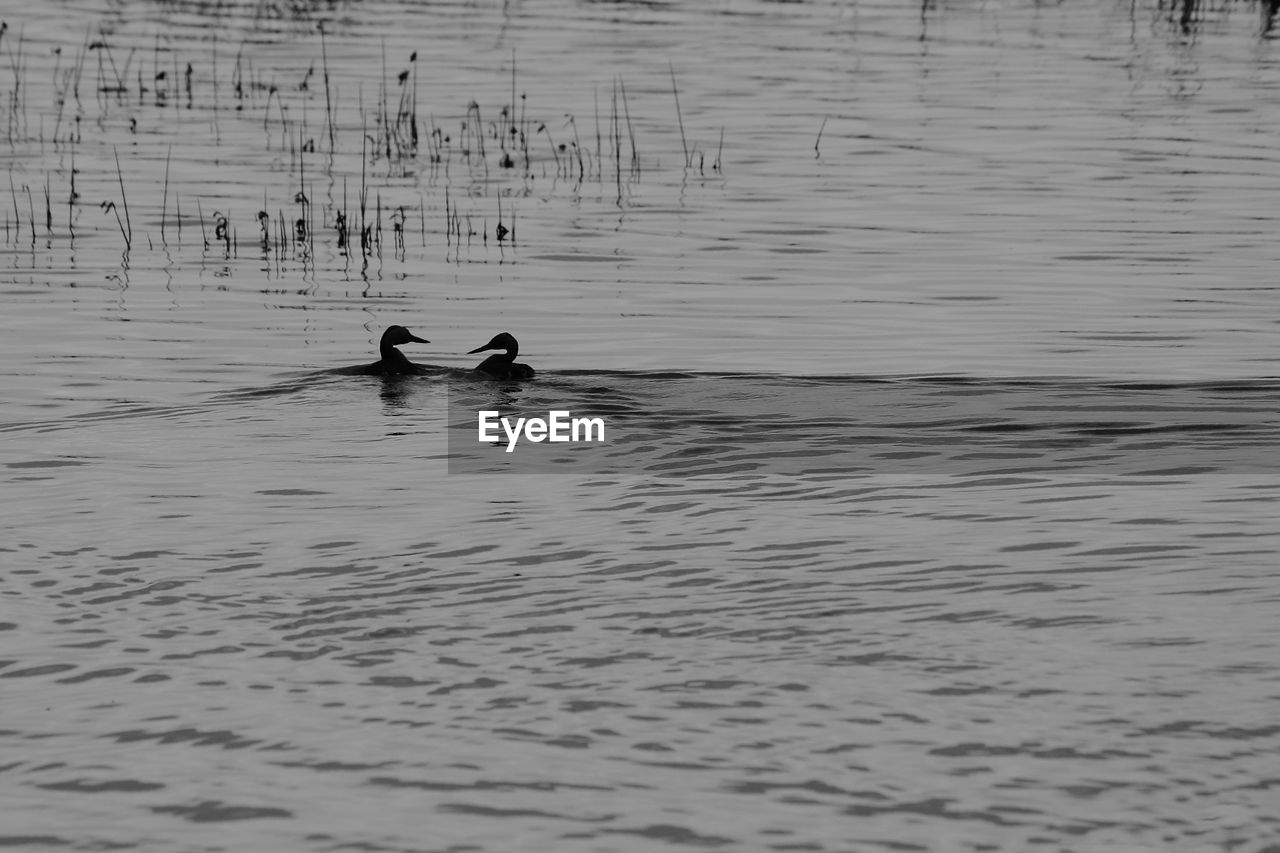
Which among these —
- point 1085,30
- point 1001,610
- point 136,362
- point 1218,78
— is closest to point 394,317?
point 136,362

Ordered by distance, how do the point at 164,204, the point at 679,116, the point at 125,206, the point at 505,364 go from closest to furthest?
1. the point at 505,364
2. the point at 125,206
3. the point at 164,204
4. the point at 679,116

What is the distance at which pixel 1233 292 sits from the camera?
1692 centimetres

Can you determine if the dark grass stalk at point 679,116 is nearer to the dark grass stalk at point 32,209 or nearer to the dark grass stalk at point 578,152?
the dark grass stalk at point 578,152

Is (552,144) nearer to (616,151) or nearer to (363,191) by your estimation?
(616,151)

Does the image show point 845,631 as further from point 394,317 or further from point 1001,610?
point 394,317

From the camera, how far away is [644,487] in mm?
11000

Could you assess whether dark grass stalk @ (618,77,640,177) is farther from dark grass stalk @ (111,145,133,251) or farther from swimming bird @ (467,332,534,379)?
swimming bird @ (467,332,534,379)

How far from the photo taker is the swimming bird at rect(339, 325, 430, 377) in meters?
13.7
